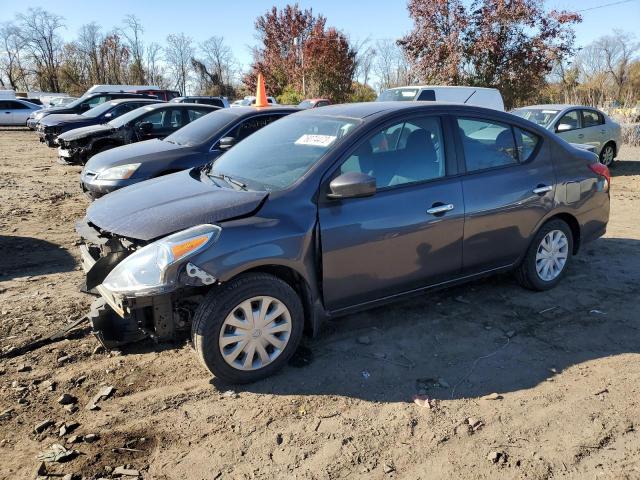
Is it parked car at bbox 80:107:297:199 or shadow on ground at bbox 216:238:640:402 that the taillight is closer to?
shadow on ground at bbox 216:238:640:402

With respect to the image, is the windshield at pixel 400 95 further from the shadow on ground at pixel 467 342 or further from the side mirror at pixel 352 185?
the side mirror at pixel 352 185

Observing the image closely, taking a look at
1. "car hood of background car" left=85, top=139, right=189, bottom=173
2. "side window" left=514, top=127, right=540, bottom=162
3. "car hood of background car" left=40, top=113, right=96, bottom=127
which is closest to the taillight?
"side window" left=514, top=127, right=540, bottom=162

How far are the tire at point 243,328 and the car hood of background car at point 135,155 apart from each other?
4.44 metres

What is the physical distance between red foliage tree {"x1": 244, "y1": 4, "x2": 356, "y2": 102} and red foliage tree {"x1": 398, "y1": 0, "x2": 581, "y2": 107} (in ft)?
43.7

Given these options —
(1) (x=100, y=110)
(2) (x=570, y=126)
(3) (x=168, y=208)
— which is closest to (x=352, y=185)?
(3) (x=168, y=208)

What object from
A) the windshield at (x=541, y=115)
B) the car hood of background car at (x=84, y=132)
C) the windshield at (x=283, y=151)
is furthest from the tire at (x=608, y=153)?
the car hood of background car at (x=84, y=132)

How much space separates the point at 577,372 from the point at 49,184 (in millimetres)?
10207

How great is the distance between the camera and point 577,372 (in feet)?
11.7

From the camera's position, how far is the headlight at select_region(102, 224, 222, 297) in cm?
304

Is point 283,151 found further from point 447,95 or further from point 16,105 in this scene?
point 16,105

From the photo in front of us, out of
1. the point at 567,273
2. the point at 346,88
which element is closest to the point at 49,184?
the point at 567,273

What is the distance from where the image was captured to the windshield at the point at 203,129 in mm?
7449

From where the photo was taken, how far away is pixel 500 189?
430 cm

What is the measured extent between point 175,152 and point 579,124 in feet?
30.8
